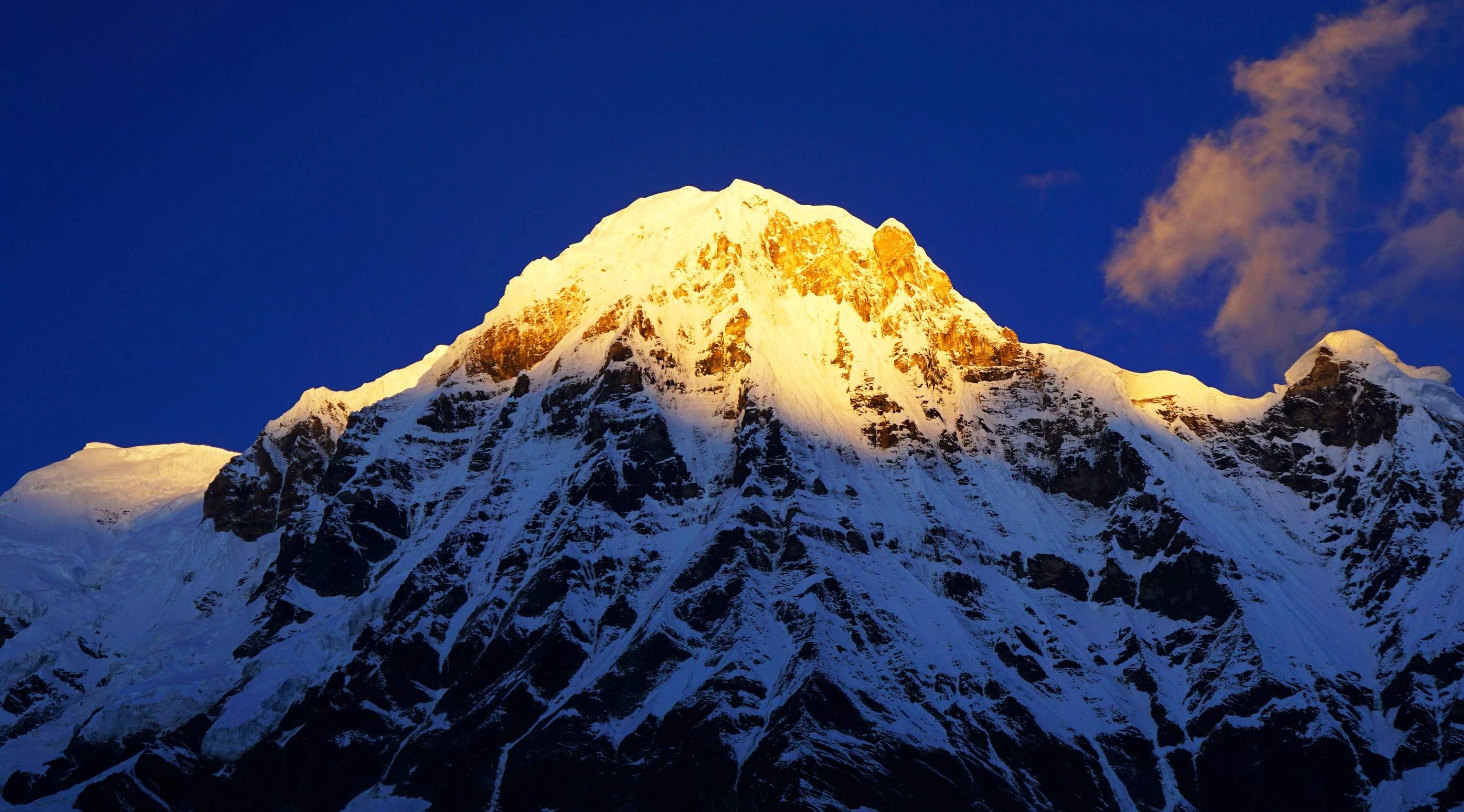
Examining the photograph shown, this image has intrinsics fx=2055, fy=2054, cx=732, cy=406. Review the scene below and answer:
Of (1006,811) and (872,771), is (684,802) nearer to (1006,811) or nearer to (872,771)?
(872,771)

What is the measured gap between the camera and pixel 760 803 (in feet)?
639

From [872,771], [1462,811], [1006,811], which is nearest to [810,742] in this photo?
[872,771]

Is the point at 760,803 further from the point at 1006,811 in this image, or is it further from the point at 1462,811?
the point at 1462,811

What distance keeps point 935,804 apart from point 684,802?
958 inches

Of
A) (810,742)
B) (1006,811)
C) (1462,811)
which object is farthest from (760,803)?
(1462,811)

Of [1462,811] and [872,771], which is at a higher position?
[1462,811]

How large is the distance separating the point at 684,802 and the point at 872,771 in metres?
18.5

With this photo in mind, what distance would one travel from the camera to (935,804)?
198625 mm

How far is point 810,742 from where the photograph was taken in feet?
654

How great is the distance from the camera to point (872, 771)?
655 ft

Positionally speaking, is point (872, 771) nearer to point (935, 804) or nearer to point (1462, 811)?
point (935, 804)

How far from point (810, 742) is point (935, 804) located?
44.2 feet

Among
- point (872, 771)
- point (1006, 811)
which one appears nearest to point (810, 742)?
point (872, 771)

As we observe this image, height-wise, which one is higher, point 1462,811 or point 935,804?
point 1462,811
